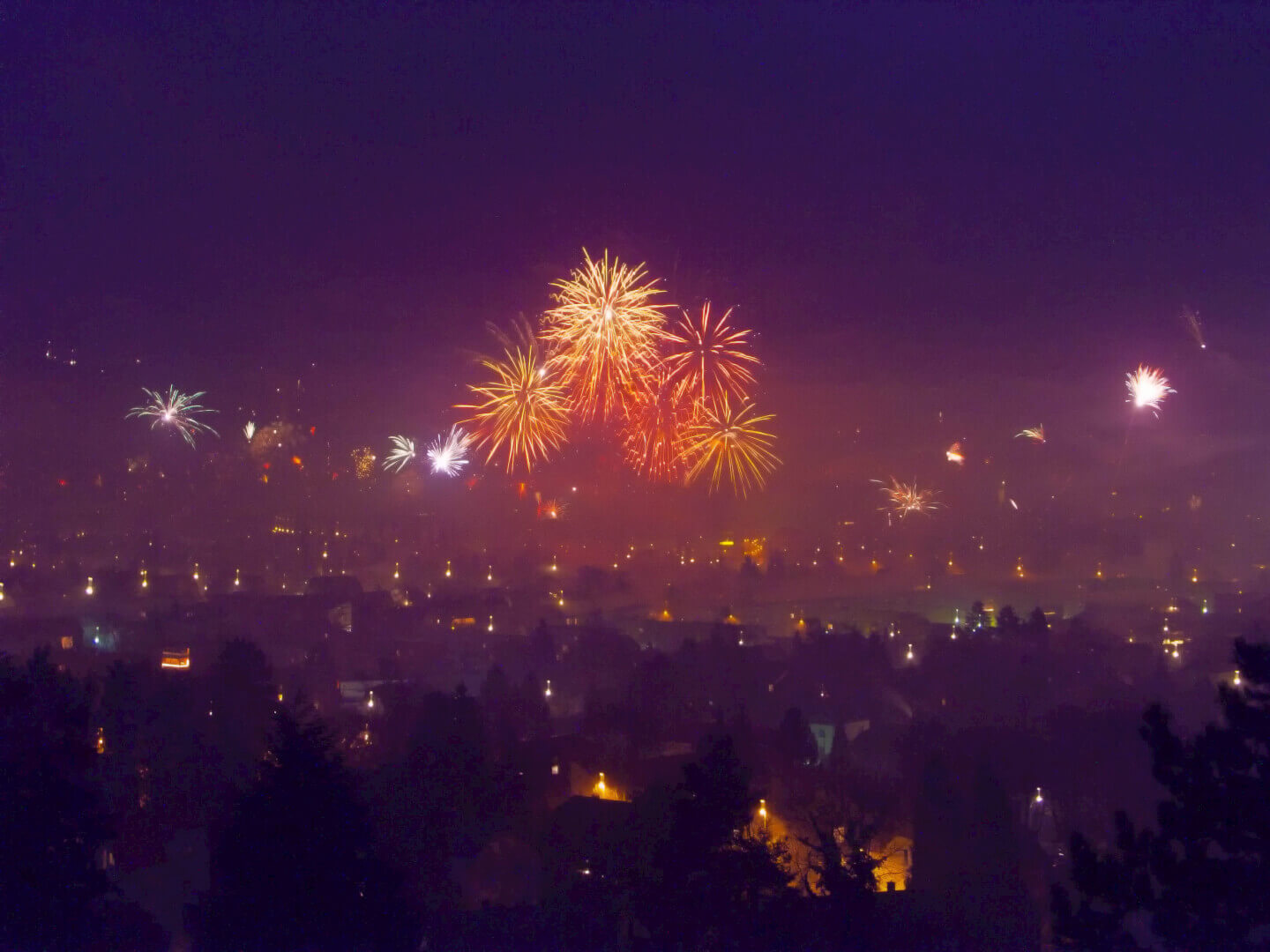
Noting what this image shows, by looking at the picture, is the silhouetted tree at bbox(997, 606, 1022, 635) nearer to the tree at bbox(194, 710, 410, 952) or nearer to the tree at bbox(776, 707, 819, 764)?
the tree at bbox(776, 707, 819, 764)

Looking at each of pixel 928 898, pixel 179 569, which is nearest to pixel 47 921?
pixel 928 898

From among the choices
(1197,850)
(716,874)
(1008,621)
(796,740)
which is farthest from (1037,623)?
(716,874)

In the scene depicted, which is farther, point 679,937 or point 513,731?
point 513,731

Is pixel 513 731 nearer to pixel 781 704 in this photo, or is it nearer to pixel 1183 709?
pixel 781 704

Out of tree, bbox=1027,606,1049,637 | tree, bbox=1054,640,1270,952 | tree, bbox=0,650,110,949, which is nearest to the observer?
tree, bbox=1054,640,1270,952

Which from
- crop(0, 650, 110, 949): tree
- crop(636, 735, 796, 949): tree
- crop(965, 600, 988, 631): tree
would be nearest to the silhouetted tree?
crop(965, 600, 988, 631): tree

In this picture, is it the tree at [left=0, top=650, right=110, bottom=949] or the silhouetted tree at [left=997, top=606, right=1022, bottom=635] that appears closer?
the tree at [left=0, top=650, right=110, bottom=949]
